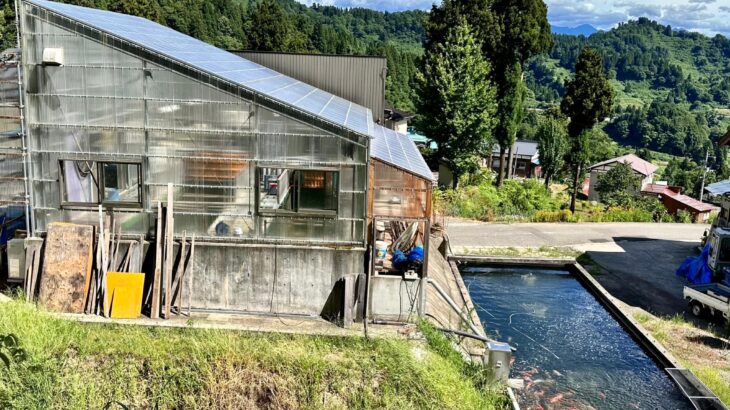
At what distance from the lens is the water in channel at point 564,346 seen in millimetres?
12914

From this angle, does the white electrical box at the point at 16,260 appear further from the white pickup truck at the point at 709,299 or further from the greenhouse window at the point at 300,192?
the white pickup truck at the point at 709,299

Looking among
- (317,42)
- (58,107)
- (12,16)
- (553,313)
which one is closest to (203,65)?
(58,107)

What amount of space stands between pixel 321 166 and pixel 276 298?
3.28 m

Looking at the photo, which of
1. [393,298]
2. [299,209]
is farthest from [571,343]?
[299,209]

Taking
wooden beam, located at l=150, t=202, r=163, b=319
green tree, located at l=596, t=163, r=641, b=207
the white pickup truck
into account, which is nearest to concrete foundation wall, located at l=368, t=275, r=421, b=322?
wooden beam, located at l=150, t=202, r=163, b=319

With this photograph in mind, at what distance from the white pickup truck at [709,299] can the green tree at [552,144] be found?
69.8 feet

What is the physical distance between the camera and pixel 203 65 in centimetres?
1310

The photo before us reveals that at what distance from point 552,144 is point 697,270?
19.4 metres

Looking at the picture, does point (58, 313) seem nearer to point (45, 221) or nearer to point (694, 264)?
point (45, 221)

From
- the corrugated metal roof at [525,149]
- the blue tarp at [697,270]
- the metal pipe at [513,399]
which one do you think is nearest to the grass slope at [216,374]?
the metal pipe at [513,399]

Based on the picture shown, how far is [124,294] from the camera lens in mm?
12492

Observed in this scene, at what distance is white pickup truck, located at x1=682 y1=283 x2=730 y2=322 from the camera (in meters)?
15.6

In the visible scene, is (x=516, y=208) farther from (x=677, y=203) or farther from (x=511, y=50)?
(x=677, y=203)

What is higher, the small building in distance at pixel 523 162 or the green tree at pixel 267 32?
the green tree at pixel 267 32
